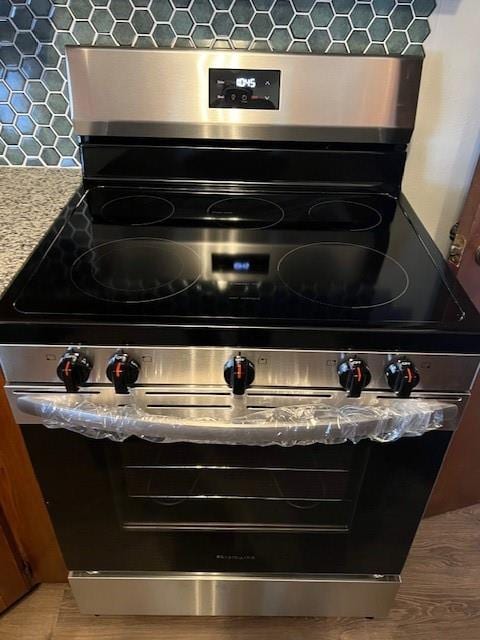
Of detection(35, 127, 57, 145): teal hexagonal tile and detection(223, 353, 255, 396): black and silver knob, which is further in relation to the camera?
detection(35, 127, 57, 145): teal hexagonal tile

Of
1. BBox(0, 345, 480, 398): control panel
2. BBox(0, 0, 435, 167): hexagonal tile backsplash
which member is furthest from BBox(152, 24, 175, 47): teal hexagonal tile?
BBox(0, 345, 480, 398): control panel

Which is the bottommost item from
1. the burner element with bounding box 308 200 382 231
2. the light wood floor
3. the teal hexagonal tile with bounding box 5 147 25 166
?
the light wood floor

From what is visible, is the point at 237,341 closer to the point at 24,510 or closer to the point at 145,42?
the point at 24,510

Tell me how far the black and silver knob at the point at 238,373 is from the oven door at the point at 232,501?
2.5 inches

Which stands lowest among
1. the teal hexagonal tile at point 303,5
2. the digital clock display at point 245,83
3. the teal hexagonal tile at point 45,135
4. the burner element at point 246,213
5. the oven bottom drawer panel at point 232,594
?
the oven bottom drawer panel at point 232,594

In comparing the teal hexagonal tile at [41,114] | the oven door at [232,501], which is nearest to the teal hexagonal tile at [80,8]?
the teal hexagonal tile at [41,114]

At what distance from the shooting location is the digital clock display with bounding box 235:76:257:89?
1067 mm

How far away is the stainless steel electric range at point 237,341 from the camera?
30.9 inches

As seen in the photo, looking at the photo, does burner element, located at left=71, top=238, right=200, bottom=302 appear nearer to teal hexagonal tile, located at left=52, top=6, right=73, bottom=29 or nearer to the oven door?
the oven door

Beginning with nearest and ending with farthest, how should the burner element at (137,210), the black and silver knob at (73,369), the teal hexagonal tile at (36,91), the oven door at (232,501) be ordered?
1. the black and silver knob at (73,369)
2. the oven door at (232,501)
3. the burner element at (137,210)
4. the teal hexagonal tile at (36,91)

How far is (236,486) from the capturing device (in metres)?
0.96

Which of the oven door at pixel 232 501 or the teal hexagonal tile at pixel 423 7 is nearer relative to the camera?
the oven door at pixel 232 501

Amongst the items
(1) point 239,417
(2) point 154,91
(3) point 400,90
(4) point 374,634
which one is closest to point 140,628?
(4) point 374,634

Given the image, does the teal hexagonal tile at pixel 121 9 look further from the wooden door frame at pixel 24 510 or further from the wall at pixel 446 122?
the wooden door frame at pixel 24 510
